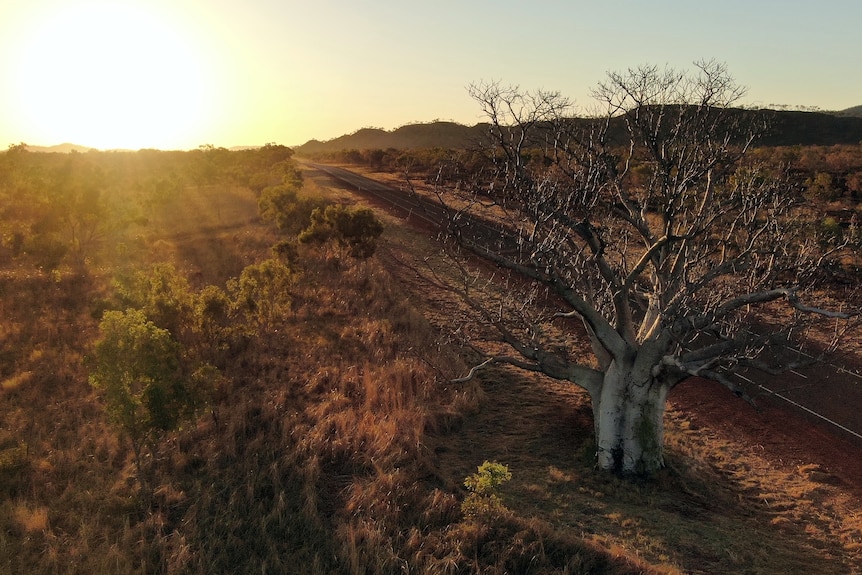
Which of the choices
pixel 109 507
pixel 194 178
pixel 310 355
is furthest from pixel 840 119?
pixel 109 507

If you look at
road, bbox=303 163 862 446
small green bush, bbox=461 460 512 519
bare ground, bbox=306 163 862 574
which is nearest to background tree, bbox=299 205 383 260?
road, bbox=303 163 862 446

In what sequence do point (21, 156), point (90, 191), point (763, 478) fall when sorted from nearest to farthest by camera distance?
point (763, 478) < point (90, 191) < point (21, 156)

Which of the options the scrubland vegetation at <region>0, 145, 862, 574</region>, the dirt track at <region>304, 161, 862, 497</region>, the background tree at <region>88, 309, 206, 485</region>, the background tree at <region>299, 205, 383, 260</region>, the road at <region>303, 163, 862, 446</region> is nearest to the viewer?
the scrubland vegetation at <region>0, 145, 862, 574</region>

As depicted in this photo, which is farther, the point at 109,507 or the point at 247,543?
the point at 109,507

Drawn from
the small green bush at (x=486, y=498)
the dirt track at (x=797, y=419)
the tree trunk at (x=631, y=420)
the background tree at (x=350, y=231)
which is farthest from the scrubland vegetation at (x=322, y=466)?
the background tree at (x=350, y=231)

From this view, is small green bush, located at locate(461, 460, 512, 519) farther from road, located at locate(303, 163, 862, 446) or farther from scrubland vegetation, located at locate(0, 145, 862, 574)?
road, located at locate(303, 163, 862, 446)

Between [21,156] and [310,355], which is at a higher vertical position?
[21,156]

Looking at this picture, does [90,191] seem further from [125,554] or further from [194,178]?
[194,178]

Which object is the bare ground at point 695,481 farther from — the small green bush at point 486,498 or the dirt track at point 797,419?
the small green bush at point 486,498
